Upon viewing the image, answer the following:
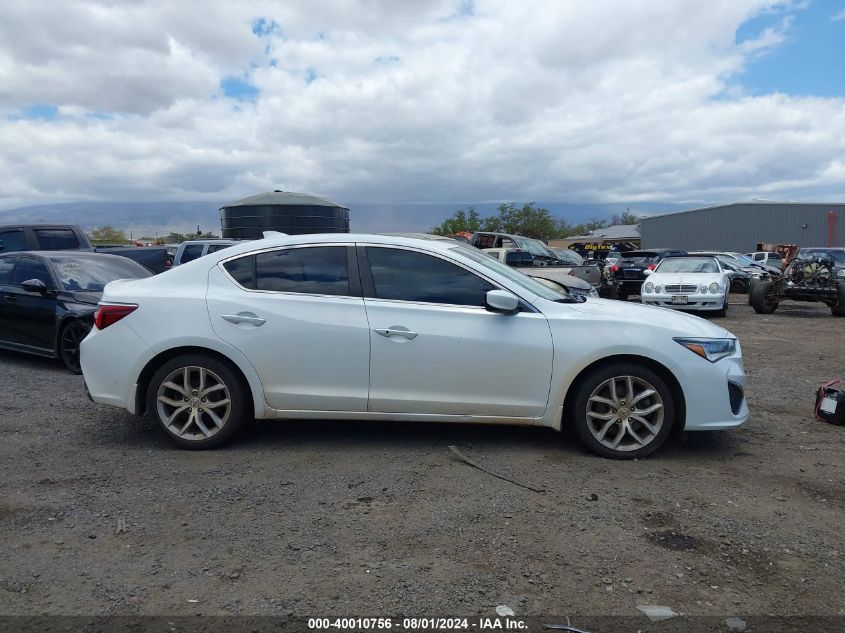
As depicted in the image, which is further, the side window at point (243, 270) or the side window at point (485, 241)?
the side window at point (485, 241)

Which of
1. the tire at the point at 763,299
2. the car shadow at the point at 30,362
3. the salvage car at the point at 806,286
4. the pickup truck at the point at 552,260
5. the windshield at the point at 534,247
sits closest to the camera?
the car shadow at the point at 30,362

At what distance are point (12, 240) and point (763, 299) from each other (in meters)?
16.3

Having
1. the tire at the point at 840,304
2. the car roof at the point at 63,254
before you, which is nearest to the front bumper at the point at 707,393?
the car roof at the point at 63,254

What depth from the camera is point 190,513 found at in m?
3.89

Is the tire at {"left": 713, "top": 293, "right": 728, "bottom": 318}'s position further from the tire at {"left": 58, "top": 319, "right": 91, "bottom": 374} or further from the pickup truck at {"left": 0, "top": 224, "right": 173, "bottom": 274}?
the tire at {"left": 58, "top": 319, "right": 91, "bottom": 374}

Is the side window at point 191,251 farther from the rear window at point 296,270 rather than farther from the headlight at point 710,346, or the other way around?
the headlight at point 710,346

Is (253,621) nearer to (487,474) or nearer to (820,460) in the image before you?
(487,474)

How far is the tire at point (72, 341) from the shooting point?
7.98m

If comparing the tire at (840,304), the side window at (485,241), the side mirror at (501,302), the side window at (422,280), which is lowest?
the tire at (840,304)

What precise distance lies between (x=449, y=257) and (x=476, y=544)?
2.22m

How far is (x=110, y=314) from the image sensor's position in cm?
508

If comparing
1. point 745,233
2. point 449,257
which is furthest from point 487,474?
point 745,233

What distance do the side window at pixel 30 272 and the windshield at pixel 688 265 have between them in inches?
523

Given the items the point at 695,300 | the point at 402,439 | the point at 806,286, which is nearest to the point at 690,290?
the point at 695,300
